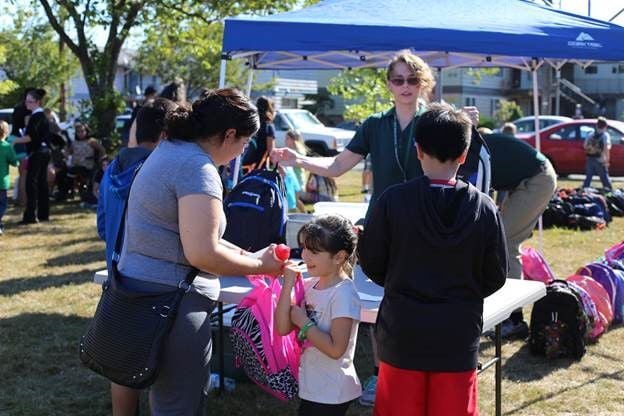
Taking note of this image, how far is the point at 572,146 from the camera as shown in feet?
63.1

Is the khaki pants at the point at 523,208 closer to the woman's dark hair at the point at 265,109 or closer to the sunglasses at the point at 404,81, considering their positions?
the sunglasses at the point at 404,81

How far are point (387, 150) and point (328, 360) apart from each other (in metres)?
1.35

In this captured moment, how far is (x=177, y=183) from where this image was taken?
101 inches

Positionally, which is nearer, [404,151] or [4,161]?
[404,151]

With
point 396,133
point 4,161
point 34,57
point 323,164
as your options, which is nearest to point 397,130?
point 396,133

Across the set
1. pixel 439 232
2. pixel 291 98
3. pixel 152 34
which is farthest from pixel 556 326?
pixel 291 98

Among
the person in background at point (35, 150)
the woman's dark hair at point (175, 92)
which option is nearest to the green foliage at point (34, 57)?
the person in background at point (35, 150)

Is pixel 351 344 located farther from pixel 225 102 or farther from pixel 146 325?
pixel 225 102

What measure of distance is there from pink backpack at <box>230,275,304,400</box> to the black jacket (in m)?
0.66

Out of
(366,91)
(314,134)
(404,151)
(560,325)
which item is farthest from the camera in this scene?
(314,134)

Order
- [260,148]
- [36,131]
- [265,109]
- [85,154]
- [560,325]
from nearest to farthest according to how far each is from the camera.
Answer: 1. [560,325]
2. [265,109]
3. [260,148]
4. [36,131]
5. [85,154]

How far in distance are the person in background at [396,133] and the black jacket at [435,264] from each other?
1.16 m

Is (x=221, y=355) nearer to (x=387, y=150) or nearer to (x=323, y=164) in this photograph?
(x=323, y=164)

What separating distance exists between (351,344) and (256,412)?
1431 millimetres
